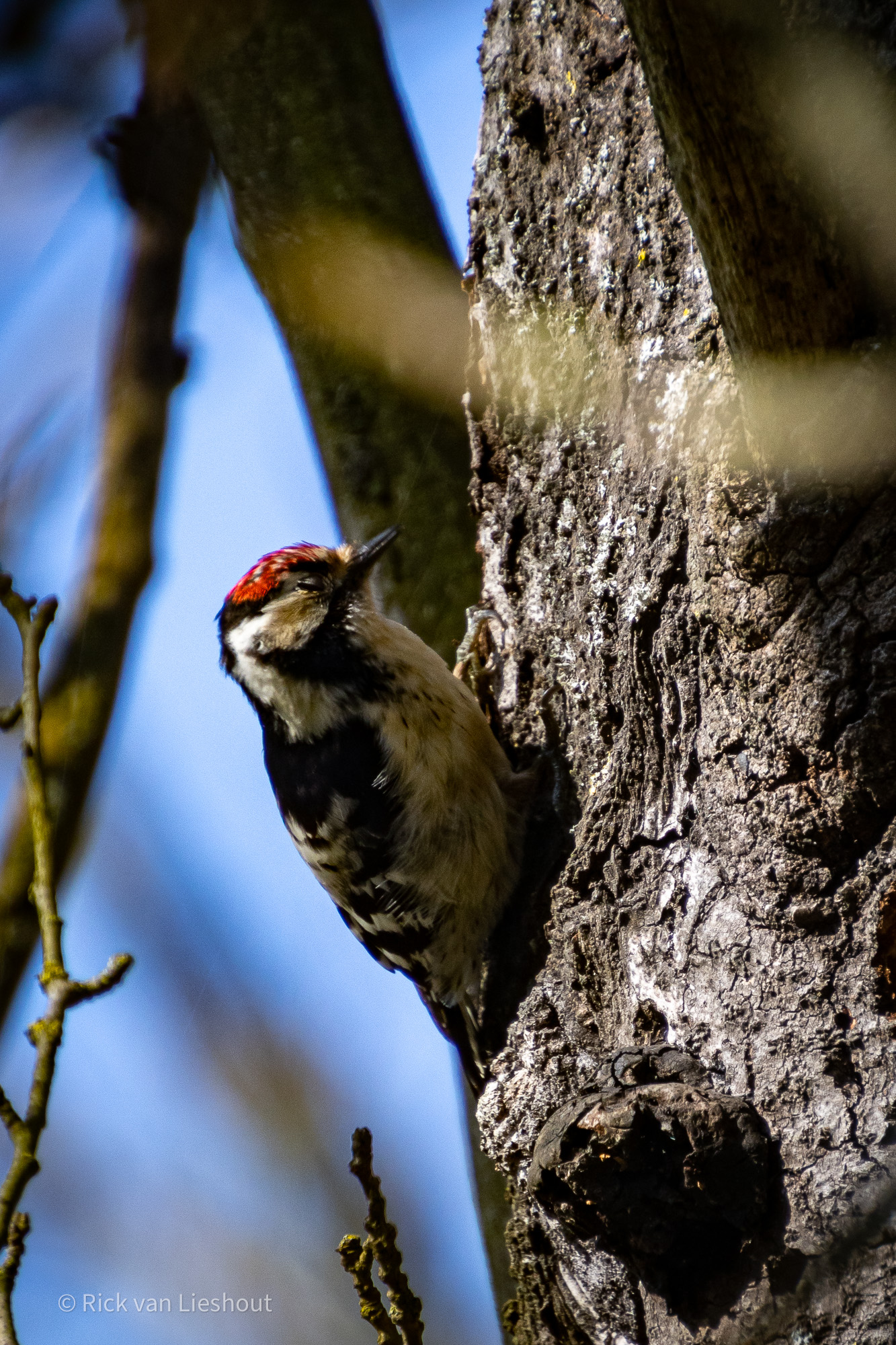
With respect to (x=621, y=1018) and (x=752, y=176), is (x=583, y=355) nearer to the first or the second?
(x=752, y=176)

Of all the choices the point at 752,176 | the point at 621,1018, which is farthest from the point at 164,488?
the point at 752,176

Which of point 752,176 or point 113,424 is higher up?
point 113,424

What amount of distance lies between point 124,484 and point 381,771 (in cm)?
105

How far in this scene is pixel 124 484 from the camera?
9.14 ft

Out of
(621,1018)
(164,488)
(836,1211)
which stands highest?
(164,488)

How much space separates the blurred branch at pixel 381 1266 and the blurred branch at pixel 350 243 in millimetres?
1722

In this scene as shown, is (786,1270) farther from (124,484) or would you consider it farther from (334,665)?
(124,484)

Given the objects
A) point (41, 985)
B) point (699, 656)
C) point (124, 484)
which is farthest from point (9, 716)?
point (699, 656)

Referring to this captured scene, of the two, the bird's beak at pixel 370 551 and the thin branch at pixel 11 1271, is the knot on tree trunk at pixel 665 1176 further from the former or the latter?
the bird's beak at pixel 370 551

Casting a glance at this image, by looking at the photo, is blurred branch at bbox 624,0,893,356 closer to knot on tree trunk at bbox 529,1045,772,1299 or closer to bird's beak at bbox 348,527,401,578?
knot on tree trunk at bbox 529,1045,772,1299

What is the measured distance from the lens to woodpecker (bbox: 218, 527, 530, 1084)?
2922 millimetres

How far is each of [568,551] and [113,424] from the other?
1259 mm

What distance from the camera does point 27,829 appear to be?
2500 mm

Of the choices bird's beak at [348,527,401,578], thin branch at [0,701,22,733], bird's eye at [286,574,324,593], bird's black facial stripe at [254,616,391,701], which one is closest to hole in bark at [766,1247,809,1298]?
thin branch at [0,701,22,733]
